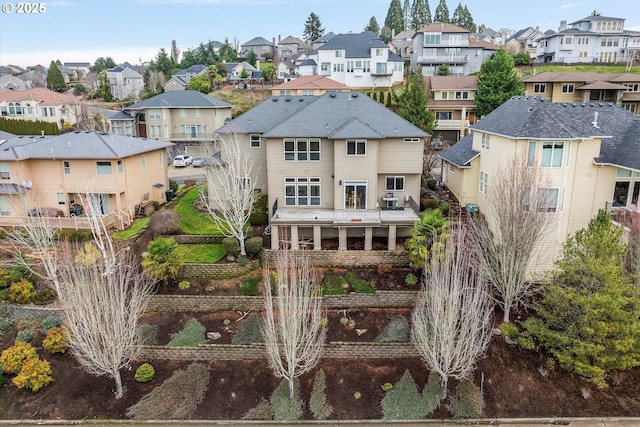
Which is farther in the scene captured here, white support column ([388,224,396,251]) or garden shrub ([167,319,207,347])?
white support column ([388,224,396,251])

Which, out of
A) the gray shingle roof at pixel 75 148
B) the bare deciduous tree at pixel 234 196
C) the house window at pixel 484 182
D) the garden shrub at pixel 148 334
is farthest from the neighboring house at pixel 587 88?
the garden shrub at pixel 148 334

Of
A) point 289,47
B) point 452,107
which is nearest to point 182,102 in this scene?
point 452,107

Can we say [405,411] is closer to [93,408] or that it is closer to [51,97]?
[93,408]

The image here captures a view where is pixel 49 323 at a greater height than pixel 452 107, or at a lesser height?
lesser

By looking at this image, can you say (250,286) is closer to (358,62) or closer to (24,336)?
(24,336)

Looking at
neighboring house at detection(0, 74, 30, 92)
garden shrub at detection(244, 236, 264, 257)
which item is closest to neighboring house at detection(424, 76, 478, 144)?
garden shrub at detection(244, 236, 264, 257)

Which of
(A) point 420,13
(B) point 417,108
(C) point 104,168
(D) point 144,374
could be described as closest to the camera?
(D) point 144,374

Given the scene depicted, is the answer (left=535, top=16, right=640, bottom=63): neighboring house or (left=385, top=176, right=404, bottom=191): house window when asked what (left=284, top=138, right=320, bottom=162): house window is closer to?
(left=385, top=176, right=404, bottom=191): house window
